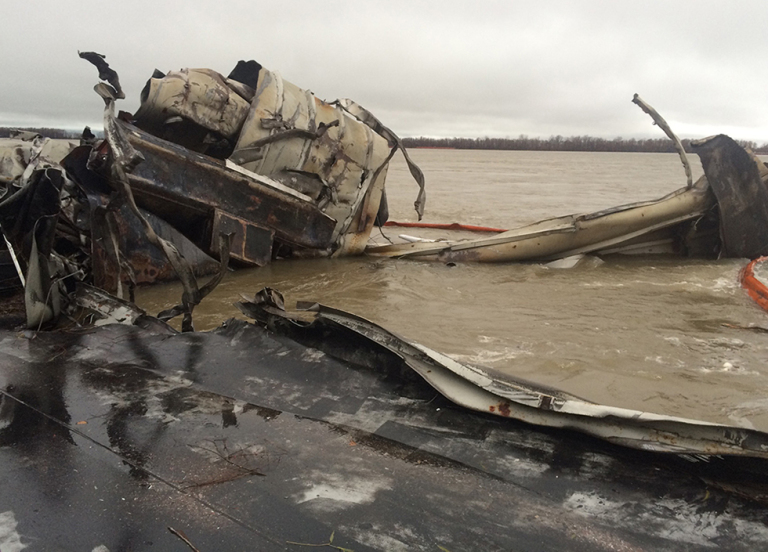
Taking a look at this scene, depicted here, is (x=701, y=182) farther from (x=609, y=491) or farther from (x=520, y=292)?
(x=609, y=491)

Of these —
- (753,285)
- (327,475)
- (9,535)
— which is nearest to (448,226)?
(753,285)

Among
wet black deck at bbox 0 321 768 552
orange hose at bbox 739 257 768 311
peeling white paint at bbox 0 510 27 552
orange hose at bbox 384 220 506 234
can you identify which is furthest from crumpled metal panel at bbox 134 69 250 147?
orange hose at bbox 739 257 768 311

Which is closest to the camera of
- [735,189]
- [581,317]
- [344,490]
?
[344,490]

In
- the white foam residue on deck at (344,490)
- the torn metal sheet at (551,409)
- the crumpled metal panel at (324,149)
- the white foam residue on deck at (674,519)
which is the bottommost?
the white foam residue on deck at (344,490)

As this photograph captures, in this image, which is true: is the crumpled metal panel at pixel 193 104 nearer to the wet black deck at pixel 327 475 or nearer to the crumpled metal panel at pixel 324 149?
the crumpled metal panel at pixel 324 149

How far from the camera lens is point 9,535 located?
146 cm

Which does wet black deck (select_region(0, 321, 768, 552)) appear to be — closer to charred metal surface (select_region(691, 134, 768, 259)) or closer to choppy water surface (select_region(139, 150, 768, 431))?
choppy water surface (select_region(139, 150, 768, 431))

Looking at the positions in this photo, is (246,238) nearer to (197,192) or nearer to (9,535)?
(197,192)

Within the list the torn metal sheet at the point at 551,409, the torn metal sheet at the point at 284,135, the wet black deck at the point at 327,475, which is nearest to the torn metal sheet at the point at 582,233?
the torn metal sheet at the point at 284,135

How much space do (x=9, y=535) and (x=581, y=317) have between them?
14.6 feet

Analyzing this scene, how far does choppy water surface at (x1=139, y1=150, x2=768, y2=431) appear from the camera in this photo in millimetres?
3465

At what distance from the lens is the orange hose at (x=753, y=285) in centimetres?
534

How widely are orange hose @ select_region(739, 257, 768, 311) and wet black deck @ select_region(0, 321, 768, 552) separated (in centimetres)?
443

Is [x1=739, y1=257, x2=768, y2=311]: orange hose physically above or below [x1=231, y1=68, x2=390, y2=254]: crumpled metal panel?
below
